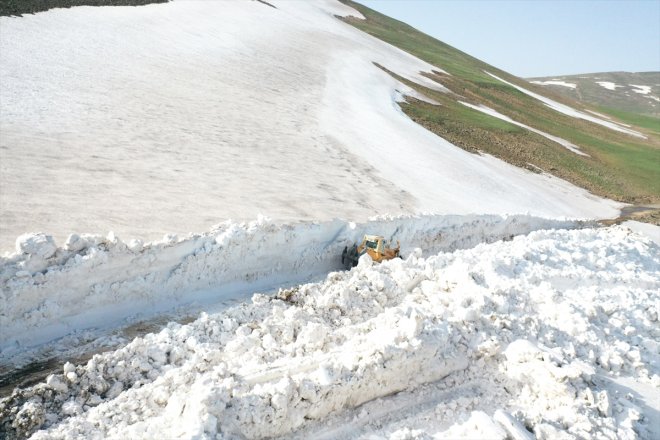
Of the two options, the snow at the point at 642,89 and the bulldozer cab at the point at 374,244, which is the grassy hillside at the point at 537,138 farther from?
the snow at the point at 642,89

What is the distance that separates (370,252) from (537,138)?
3111 cm

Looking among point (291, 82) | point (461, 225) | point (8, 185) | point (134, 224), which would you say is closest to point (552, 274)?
point (461, 225)

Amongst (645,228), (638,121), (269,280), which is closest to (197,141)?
(269,280)

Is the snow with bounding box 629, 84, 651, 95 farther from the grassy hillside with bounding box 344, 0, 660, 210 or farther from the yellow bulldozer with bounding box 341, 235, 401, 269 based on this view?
the yellow bulldozer with bounding box 341, 235, 401, 269

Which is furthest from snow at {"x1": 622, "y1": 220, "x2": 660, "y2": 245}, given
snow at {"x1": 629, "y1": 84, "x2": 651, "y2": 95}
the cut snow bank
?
snow at {"x1": 629, "y1": 84, "x2": 651, "y2": 95}

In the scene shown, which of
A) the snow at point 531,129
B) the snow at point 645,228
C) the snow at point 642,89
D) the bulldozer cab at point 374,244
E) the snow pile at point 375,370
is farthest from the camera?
the snow at point 642,89

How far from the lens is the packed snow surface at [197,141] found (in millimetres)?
13211

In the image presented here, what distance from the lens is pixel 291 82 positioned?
3209 cm

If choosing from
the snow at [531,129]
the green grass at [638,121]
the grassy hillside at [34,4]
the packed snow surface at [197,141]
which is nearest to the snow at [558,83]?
the green grass at [638,121]

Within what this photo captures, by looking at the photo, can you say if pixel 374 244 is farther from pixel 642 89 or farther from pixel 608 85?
pixel 642 89

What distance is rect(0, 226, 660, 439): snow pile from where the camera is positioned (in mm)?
6891

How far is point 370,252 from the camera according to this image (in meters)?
13.6

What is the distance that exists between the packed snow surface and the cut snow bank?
114cm

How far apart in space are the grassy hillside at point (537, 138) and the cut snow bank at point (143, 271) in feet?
71.1
